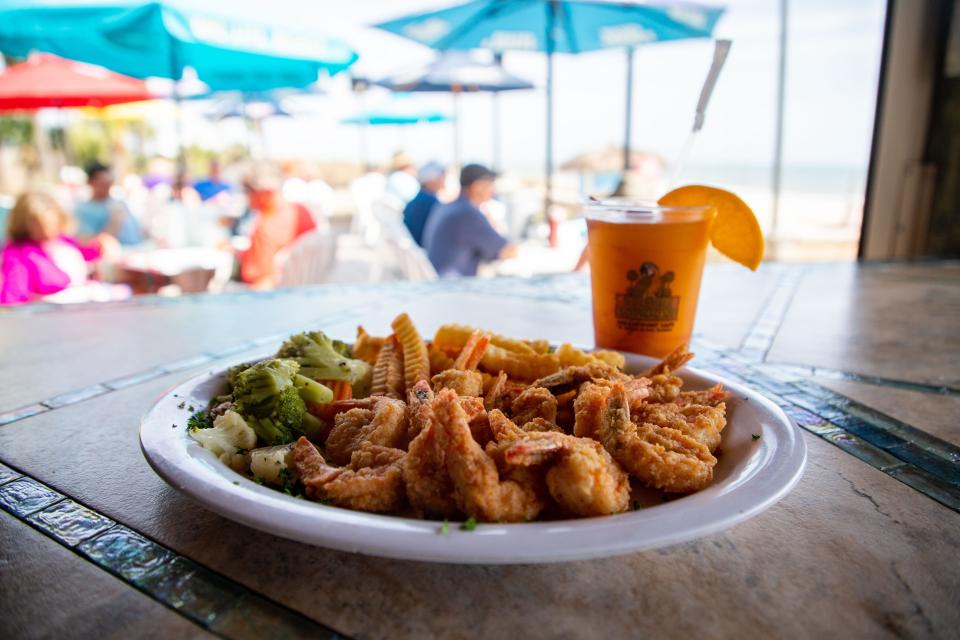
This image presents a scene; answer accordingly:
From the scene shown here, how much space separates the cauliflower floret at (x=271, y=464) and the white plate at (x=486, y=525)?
0.14 ft

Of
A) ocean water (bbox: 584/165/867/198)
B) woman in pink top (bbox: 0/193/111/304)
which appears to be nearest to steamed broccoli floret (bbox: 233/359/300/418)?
woman in pink top (bbox: 0/193/111/304)

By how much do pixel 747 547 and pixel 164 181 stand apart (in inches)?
533

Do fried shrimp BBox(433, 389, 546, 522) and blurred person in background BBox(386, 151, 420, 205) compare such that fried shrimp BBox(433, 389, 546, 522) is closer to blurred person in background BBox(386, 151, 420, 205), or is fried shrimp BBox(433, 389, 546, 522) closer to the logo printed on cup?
the logo printed on cup

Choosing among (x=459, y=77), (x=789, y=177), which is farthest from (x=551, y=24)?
(x=789, y=177)

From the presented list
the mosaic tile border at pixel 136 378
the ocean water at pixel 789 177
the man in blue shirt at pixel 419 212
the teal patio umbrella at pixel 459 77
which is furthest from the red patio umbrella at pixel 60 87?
the ocean water at pixel 789 177

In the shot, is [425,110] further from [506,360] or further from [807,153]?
[807,153]

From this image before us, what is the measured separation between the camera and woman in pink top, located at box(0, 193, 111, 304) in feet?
12.5

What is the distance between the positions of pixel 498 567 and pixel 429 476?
0.44 ft

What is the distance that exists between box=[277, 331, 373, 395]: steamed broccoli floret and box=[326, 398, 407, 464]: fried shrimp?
0.20 meters

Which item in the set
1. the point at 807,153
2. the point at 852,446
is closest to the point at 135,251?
the point at 852,446

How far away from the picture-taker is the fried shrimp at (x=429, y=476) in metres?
0.69

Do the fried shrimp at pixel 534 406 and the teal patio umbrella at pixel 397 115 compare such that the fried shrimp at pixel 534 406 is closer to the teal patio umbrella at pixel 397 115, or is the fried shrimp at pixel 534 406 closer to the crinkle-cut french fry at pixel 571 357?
the crinkle-cut french fry at pixel 571 357

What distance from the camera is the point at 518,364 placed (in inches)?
44.4

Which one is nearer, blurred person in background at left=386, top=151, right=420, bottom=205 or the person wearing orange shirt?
the person wearing orange shirt
